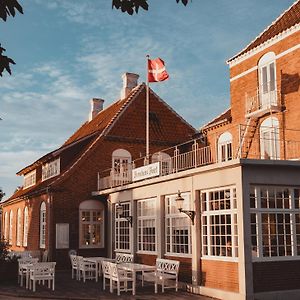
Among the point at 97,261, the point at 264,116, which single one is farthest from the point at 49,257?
the point at 264,116

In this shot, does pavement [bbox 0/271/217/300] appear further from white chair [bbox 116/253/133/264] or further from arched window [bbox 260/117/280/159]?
arched window [bbox 260/117/280/159]

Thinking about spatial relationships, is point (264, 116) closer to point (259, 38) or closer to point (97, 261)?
point (259, 38)

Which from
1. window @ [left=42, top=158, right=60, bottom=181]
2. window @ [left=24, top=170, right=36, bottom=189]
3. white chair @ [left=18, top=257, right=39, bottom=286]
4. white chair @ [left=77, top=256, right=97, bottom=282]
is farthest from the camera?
window @ [left=24, top=170, right=36, bottom=189]

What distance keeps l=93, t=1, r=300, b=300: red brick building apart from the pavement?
934 mm

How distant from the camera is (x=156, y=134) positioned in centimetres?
2703

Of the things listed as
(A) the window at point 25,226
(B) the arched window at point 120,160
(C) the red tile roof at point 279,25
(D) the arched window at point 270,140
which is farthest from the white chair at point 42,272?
(A) the window at point 25,226

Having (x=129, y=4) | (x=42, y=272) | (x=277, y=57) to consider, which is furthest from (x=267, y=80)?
(x=129, y=4)

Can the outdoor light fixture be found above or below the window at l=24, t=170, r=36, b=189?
below

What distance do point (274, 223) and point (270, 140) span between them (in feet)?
21.9

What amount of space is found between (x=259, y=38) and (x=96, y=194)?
10.5 m

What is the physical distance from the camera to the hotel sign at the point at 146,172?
714 inches

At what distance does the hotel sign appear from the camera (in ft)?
59.5

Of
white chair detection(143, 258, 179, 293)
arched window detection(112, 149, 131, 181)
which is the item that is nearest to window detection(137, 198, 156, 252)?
white chair detection(143, 258, 179, 293)

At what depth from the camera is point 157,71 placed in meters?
22.8
